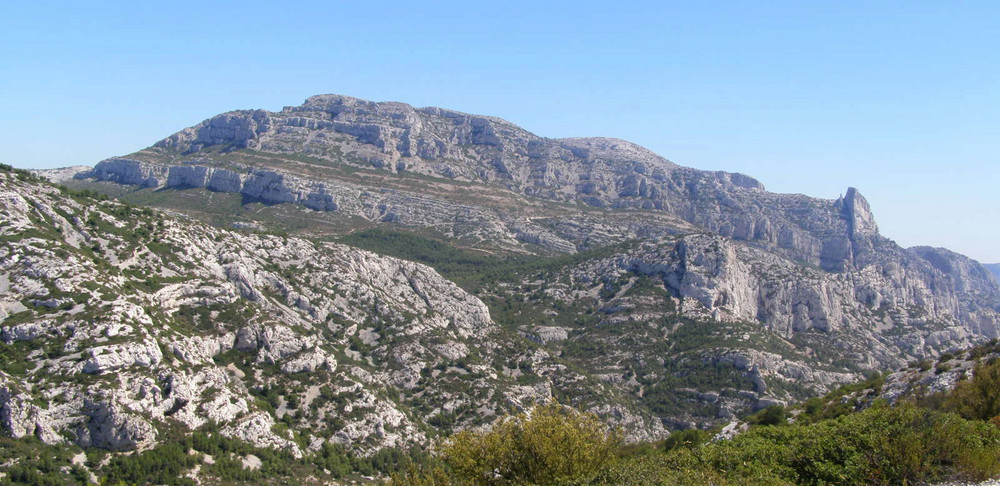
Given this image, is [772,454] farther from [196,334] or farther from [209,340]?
[196,334]

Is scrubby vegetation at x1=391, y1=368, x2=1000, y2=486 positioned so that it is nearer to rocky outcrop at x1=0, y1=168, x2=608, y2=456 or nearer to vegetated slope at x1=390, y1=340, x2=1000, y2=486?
vegetated slope at x1=390, y1=340, x2=1000, y2=486

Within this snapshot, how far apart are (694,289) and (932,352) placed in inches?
2567

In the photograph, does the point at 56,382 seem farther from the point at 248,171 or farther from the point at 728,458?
the point at 248,171

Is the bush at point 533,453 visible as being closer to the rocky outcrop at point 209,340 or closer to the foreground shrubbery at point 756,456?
the foreground shrubbery at point 756,456

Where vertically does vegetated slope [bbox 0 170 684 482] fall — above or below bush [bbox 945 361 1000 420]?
below

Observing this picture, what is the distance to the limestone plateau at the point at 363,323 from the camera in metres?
55.7

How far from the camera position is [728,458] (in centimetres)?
3009

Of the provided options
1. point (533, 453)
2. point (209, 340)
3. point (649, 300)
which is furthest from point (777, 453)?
point (649, 300)

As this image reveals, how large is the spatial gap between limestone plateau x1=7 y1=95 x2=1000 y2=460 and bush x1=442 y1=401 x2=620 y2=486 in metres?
33.4

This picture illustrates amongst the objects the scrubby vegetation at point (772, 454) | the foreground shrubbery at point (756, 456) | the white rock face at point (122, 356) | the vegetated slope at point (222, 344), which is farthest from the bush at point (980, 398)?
the white rock face at point (122, 356)

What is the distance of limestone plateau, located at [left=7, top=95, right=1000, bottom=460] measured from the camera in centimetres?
5566

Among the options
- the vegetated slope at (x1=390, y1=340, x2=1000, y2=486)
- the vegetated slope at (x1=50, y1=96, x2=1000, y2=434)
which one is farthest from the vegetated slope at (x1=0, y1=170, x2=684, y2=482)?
the vegetated slope at (x1=390, y1=340, x2=1000, y2=486)

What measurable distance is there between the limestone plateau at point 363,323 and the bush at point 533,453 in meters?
33.4

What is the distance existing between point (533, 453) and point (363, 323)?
64320 mm
